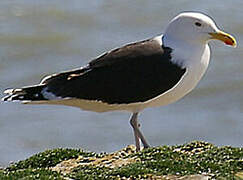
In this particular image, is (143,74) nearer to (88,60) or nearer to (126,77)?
(126,77)

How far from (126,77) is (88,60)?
318 inches

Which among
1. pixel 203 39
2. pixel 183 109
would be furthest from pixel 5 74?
pixel 203 39

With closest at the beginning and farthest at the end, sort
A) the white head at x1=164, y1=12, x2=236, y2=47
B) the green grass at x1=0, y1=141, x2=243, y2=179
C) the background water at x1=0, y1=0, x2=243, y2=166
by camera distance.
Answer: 1. the green grass at x1=0, y1=141, x2=243, y2=179
2. the white head at x1=164, y1=12, x2=236, y2=47
3. the background water at x1=0, y1=0, x2=243, y2=166

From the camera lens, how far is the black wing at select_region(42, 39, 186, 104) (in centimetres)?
1086

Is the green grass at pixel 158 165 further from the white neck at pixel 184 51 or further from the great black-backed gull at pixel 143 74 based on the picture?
the white neck at pixel 184 51

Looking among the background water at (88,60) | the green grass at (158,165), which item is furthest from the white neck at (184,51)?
the background water at (88,60)

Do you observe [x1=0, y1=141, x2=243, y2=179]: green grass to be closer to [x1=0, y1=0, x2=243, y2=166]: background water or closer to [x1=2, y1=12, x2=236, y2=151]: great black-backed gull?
[x1=2, y1=12, x2=236, y2=151]: great black-backed gull

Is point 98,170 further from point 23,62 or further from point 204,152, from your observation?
point 23,62

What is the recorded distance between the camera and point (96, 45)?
19984 millimetres

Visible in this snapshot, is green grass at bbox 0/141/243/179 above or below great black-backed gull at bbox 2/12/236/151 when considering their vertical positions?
below

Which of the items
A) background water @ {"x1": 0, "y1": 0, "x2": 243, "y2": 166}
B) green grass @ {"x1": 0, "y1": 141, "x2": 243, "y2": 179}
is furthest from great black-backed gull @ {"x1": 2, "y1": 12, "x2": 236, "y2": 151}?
background water @ {"x1": 0, "y1": 0, "x2": 243, "y2": 166}

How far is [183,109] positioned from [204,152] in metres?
7.10

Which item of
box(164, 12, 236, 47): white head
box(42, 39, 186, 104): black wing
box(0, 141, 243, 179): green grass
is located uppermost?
box(164, 12, 236, 47): white head

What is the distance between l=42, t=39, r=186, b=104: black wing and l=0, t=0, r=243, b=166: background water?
12.7 feet
